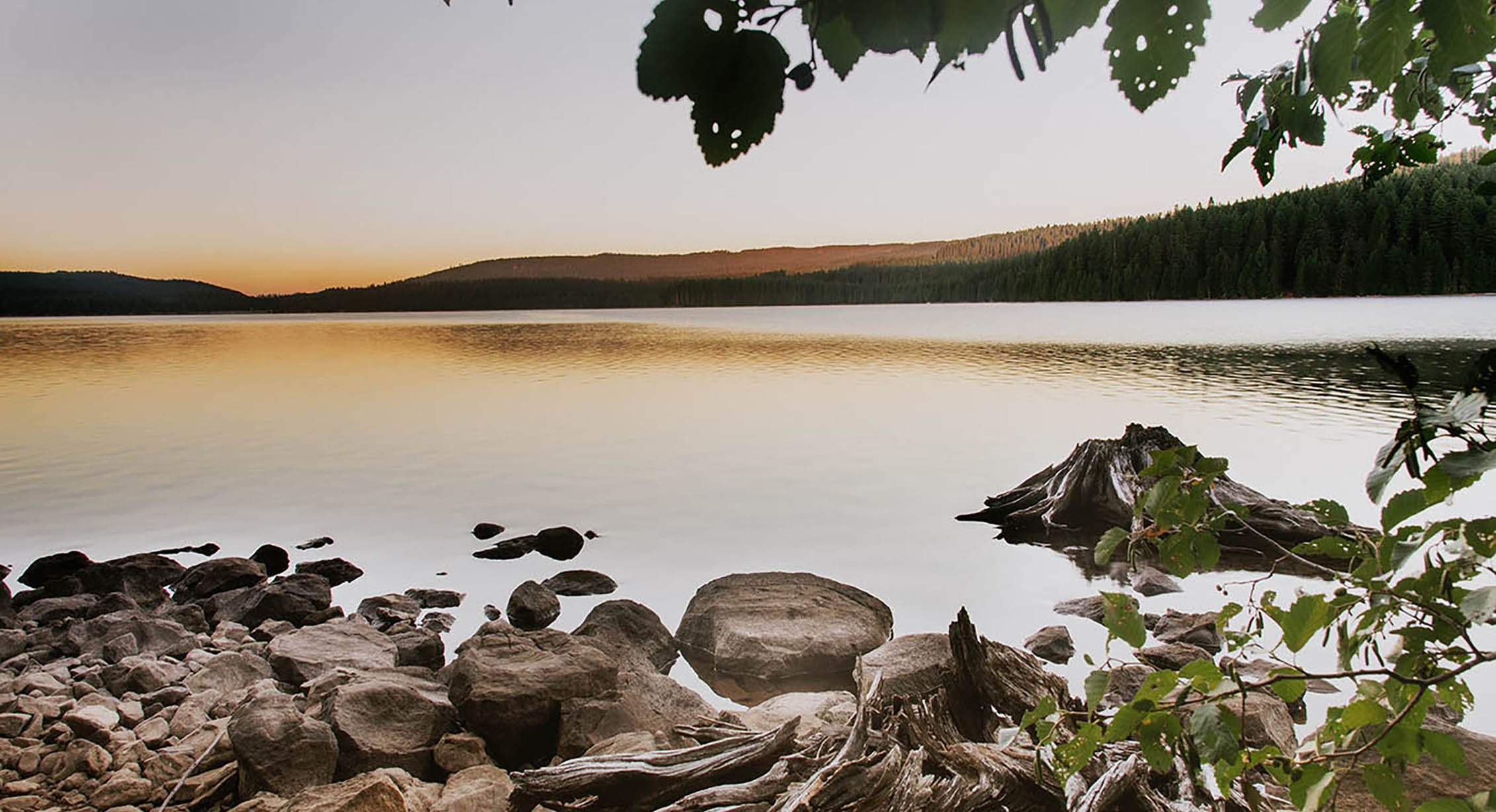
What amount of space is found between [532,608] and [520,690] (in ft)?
7.54

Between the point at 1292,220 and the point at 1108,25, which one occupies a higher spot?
the point at 1292,220

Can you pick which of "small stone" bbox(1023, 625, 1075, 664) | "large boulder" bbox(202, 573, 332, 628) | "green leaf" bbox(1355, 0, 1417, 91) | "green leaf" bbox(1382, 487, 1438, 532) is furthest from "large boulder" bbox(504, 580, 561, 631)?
"green leaf" bbox(1355, 0, 1417, 91)

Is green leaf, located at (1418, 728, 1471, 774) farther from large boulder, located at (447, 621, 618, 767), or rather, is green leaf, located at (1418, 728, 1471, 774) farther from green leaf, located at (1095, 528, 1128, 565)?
large boulder, located at (447, 621, 618, 767)

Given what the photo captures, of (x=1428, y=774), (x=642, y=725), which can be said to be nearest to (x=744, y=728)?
(x=642, y=725)

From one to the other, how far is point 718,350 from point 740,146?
47.0m

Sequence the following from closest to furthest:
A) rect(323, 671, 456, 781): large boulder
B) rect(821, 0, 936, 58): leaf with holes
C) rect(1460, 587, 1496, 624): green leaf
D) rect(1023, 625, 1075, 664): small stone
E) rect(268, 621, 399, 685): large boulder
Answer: rect(821, 0, 936, 58): leaf with holes < rect(1460, 587, 1496, 624): green leaf < rect(323, 671, 456, 781): large boulder < rect(268, 621, 399, 685): large boulder < rect(1023, 625, 1075, 664): small stone

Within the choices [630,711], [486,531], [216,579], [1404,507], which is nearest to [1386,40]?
[1404,507]

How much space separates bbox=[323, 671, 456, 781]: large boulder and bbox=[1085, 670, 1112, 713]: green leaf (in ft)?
10.7

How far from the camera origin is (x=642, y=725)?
13.6 feet

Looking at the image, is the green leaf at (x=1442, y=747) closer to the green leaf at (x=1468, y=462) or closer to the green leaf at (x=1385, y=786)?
the green leaf at (x=1385, y=786)

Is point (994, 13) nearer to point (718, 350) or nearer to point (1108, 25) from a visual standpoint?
point (1108, 25)

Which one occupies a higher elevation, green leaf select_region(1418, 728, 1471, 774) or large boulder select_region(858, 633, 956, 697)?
green leaf select_region(1418, 728, 1471, 774)

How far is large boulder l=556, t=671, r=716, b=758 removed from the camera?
4.03 meters

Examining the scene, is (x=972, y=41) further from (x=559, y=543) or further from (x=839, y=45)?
(x=559, y=543)
